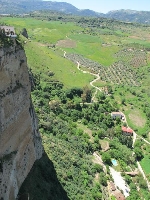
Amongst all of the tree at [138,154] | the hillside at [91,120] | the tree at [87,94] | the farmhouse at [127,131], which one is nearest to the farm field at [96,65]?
the hillside at [91,120]

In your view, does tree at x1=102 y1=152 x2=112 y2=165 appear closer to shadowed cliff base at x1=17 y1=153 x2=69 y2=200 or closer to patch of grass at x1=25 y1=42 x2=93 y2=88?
shadowed cliff base at x1=17 y1=153 x2=69 y2=200

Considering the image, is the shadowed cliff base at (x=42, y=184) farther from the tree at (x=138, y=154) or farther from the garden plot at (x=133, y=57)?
the garden plot at (x=133, y=57)

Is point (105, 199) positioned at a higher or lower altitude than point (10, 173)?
lower

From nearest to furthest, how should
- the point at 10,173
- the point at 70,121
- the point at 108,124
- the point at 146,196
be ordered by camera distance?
1. the point at 10,173
2. the point at 146,196
3. the point at 70,121
4. the point at 108,124

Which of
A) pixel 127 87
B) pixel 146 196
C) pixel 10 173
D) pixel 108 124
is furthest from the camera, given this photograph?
pixel 127 87

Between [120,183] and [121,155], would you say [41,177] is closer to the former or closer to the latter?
[120,183]

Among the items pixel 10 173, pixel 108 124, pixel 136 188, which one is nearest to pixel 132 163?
pixel 136 188
